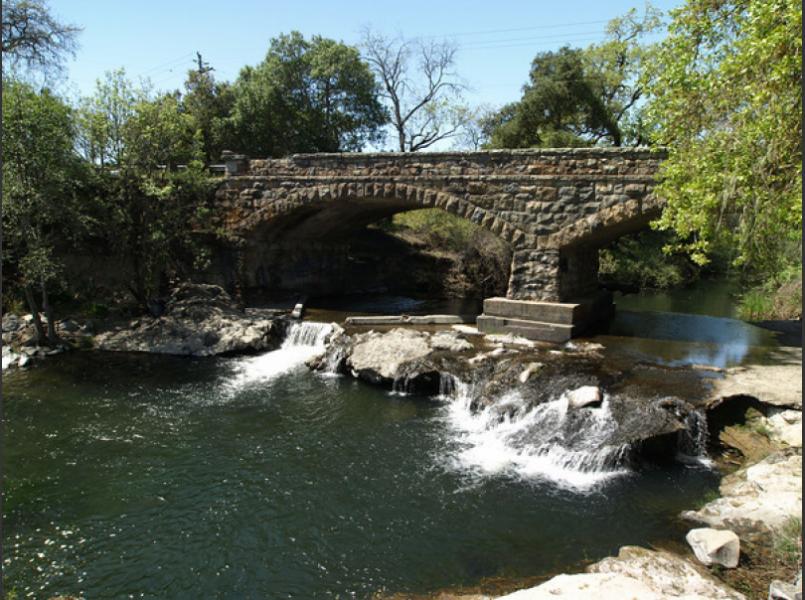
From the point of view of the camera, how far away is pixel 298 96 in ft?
100

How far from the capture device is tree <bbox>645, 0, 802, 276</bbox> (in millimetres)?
6918

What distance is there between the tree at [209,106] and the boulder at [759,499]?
92.1 ft

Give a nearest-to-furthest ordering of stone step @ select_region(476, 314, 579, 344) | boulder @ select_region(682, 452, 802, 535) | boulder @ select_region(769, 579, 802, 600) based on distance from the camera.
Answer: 1. boulder @ select_region(769, 579, 802, 600)
2. boulder @ select_region(682, 452, 802, 535)
3. stone step @ select_region(476, 314, 579, 344)

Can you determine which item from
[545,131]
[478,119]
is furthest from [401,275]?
[478,119]

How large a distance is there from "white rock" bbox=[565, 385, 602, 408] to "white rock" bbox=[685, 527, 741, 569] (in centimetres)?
352

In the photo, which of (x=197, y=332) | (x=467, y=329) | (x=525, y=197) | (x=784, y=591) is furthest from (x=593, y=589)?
(x=197, y=332)

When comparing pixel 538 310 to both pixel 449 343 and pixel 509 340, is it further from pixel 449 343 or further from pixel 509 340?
pixel 449 343

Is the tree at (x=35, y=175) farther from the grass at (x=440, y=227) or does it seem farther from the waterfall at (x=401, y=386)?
the grass at (x=440, y=227)

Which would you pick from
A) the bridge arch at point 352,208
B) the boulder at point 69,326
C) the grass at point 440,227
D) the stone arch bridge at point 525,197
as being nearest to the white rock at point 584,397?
the stone arch bridge at point 525,197

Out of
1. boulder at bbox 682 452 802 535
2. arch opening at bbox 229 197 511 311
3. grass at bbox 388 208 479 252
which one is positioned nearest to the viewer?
boulder at bbox 682 452 802 535

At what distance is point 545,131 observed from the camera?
27.1 m

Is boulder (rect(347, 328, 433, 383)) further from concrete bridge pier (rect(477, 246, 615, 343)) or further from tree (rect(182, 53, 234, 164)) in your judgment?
tree (rect(182, 53, 234, 164))

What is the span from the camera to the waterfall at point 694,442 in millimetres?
9043

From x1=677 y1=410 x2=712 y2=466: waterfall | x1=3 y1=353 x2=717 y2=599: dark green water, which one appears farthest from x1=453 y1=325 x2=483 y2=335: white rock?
x1=677 y1=410 x2=712 y2=466: waterfall
